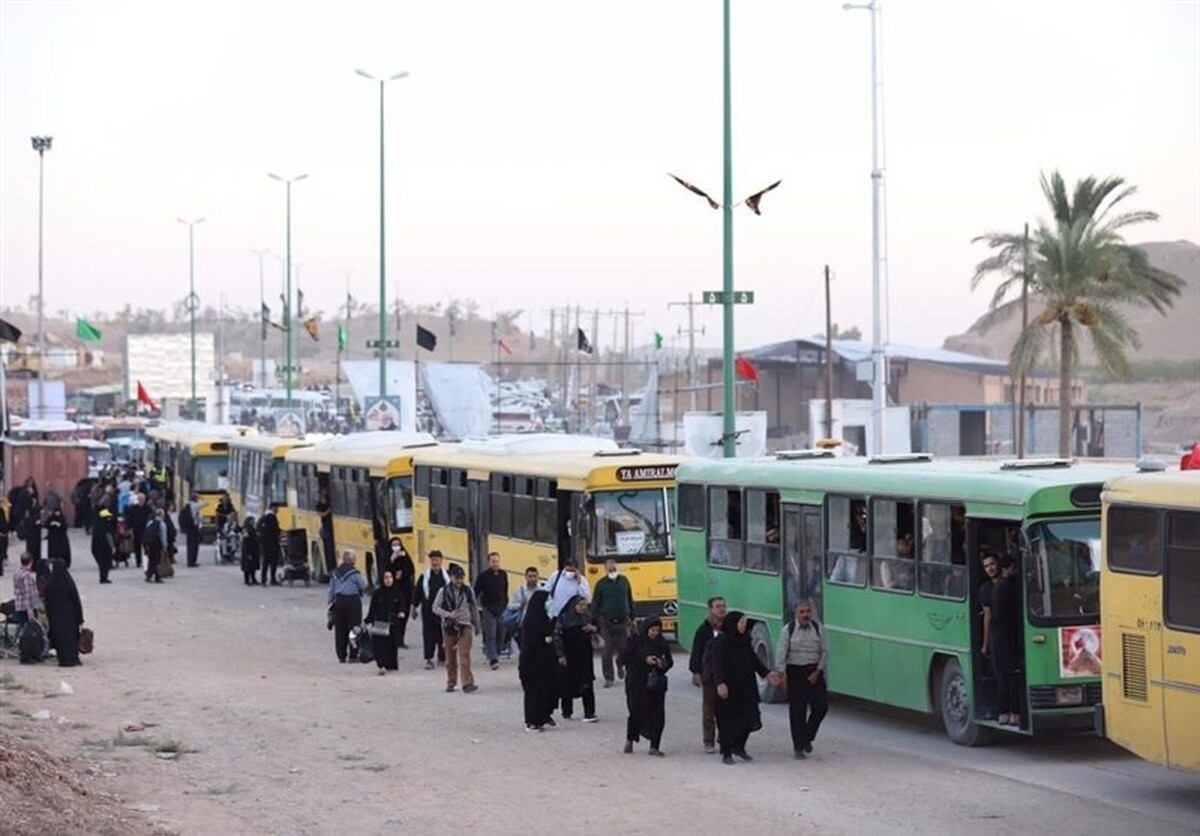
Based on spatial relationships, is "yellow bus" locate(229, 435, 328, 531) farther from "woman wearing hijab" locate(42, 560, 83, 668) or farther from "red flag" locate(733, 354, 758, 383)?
"woman wearing hijab" locate(42, 560, 83, 668)

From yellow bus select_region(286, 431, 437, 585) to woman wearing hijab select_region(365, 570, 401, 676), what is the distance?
8.93 metres

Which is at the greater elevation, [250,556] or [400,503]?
[400,503]

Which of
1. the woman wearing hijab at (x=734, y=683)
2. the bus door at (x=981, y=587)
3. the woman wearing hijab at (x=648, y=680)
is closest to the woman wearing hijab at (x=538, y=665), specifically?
the woman wearing hijab at (x=648, y=680)

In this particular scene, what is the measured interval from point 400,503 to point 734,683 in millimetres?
18545

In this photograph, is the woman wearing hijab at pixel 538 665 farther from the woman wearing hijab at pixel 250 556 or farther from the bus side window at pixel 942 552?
the woman wearing hijab at pixel 250 556

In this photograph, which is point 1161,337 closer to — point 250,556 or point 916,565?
point 250,556

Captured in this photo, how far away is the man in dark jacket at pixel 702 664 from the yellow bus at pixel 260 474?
90.5 feet

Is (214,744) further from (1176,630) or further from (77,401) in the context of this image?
(77,401)

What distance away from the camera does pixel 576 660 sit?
20859mm

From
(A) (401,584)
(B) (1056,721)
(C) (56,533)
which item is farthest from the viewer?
(C) (56,533)

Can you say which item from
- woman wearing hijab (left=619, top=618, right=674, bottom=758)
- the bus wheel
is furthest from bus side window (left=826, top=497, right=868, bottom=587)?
woman wearing hijab (left=619, top=618, right=674, bottom=758)

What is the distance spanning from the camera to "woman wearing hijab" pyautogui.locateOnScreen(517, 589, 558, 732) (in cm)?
2000

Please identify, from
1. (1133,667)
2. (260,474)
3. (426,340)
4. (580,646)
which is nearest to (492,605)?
(580,646)

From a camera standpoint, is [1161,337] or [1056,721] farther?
[1161,337]
